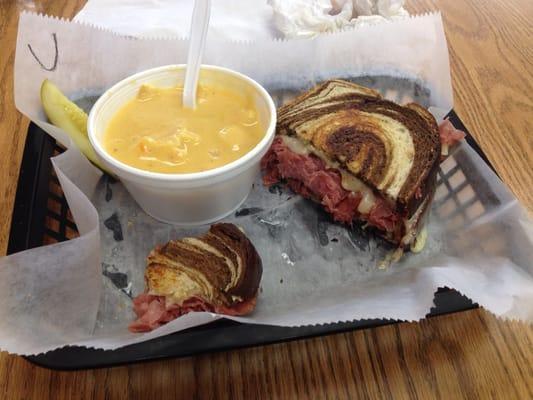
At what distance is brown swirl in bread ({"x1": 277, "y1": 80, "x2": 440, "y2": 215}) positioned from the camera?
1.43 metres

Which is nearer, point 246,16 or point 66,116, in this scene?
point 66,116

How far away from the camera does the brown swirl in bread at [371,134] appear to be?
1.43m

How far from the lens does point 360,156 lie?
1507 mm

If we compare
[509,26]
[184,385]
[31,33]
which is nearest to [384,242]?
[184,385]

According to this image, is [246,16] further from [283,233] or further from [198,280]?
[198,280]

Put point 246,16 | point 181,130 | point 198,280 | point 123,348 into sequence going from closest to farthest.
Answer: point 123,348 → point 198,280 → point 181,130 → point 246,16

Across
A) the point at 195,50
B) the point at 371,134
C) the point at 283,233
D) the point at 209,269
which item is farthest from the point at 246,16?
the point at 209,269

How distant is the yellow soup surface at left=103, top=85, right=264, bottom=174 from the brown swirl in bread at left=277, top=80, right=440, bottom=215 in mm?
215

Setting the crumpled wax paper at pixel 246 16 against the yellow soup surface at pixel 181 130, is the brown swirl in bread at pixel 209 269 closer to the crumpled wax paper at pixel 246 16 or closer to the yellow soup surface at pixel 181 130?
the yellow soup surface at pixel 181 130

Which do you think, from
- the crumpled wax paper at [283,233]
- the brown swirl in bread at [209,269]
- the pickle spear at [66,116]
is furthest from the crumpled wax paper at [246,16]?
the brown swirl in bread at [209,269]

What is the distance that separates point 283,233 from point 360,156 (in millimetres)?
350

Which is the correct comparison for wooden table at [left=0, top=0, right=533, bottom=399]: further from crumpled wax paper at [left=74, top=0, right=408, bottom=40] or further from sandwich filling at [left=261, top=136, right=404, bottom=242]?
crumpled wax paper at [left=74, top=0, right=408, bottom=40]

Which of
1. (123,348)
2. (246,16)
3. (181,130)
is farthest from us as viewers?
(246,16)

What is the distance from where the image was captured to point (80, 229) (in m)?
1.32
